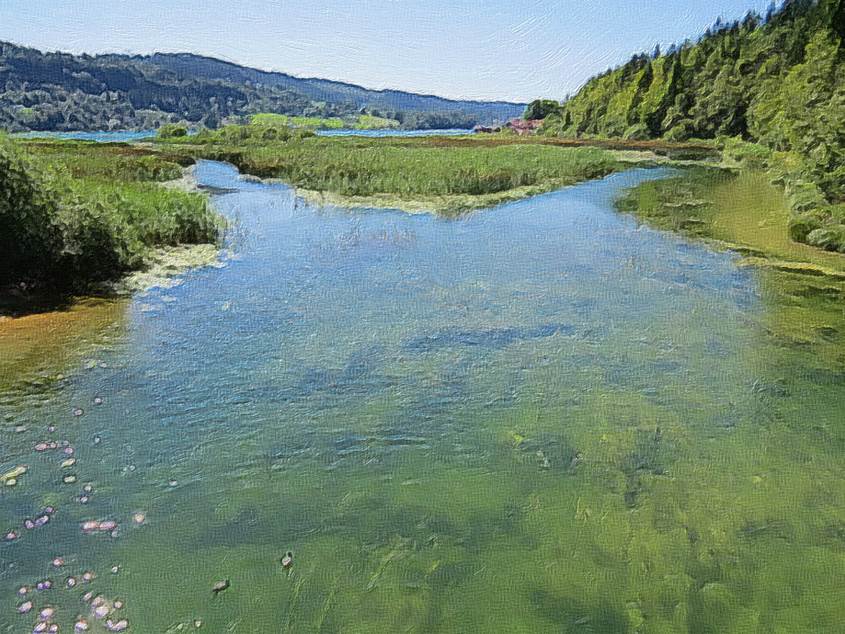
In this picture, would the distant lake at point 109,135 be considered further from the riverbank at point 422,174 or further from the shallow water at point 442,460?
the shallow water at point 442,460

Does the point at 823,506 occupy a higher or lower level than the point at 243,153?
higher

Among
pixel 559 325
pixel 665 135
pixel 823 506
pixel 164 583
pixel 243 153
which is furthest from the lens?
pixel 665 135

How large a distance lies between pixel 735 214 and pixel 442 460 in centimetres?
2193

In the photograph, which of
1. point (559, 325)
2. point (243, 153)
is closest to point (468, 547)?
point (559, 325)

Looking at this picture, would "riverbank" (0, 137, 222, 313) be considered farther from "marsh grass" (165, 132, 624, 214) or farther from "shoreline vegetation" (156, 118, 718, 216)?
"marsh grass" (165, 132, 624, 214)

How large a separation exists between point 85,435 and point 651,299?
10.9 metres

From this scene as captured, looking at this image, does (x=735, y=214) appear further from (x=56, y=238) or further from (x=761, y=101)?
(x=761, y=101)

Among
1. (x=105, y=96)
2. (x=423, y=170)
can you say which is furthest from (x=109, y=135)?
(x=423, y=170)

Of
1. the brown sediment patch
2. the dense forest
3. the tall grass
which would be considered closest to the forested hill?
the tall grass

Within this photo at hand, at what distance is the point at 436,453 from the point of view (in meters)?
7.90

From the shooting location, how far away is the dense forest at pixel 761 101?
21594mm

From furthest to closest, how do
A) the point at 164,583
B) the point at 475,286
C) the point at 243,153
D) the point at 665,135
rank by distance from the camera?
the point at 665,135, the point at 243,153, the point at 475,286, the point at 164,583

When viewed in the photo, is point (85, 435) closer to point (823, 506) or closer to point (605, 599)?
point (605, 599)

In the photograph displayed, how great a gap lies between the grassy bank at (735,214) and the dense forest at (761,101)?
2.82 feet
